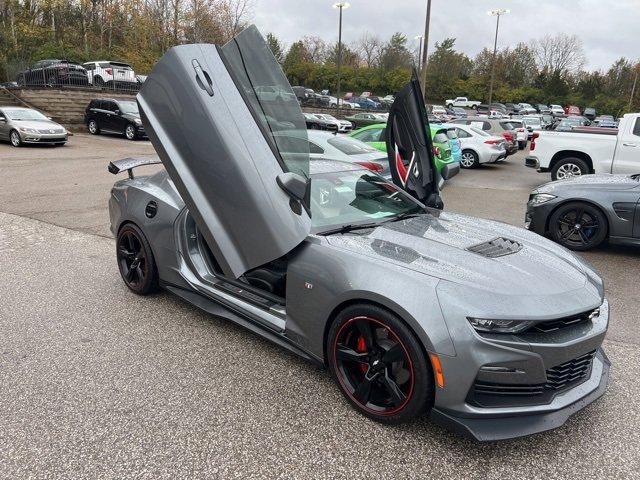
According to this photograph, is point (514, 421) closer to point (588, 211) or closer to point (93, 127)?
point (588, 211)

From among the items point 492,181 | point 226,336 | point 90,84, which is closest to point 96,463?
point 226,336

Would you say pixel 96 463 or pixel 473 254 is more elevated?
pixel 473 254

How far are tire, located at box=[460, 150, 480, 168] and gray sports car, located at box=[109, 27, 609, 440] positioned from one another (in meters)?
12.1

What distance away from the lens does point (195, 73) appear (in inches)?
112

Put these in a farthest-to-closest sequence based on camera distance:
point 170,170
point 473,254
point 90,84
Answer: point 90,84 < point 170,170 < point 473,254

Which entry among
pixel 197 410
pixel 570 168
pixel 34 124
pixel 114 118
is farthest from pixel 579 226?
pixel 114 118

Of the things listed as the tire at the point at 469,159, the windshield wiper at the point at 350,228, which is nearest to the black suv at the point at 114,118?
the tire at the point at 469,159

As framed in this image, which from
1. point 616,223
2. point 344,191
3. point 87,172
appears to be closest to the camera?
point 344,191

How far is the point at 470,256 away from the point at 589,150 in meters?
9.62

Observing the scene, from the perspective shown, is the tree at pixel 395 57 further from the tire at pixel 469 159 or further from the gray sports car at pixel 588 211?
the gray sports car at pixel 588 211

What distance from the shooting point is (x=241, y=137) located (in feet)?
9.23

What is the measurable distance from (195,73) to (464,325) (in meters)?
2.08

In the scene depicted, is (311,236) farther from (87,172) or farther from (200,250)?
(87,172)

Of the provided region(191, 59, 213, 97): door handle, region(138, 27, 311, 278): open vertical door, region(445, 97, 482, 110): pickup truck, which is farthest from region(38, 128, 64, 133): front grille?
region(445, 97, 482, 110): pickup truck
